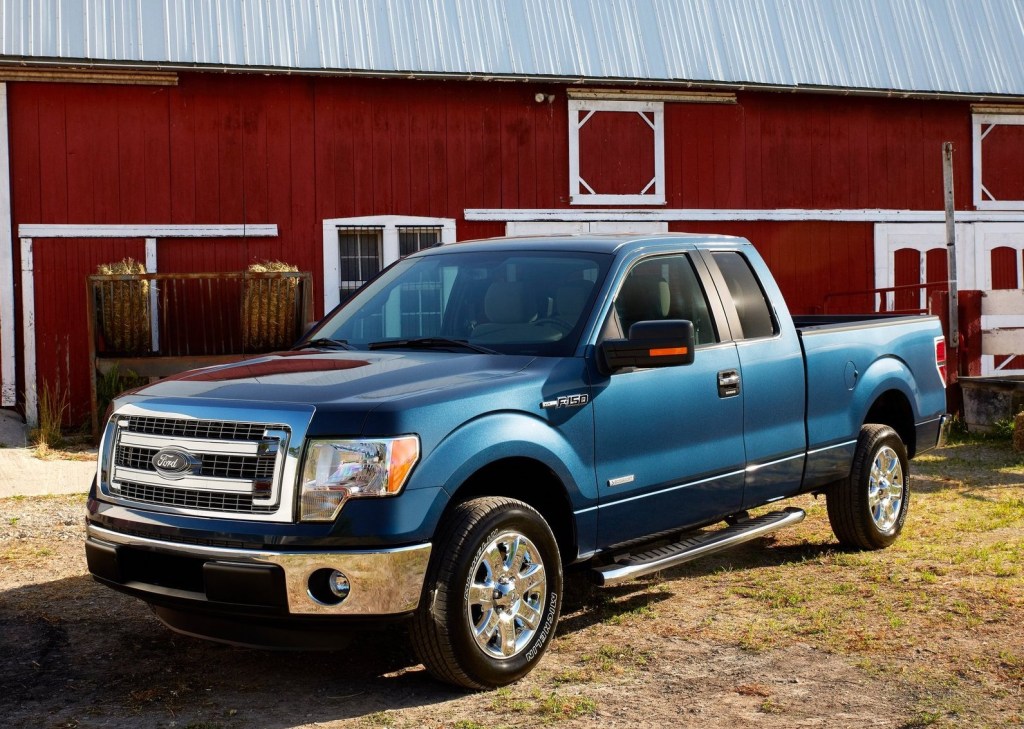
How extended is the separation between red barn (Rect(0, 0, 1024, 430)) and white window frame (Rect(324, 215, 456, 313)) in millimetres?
33

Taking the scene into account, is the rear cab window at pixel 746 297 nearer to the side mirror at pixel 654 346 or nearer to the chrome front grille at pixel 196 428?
the side mirror at pixel 654 346

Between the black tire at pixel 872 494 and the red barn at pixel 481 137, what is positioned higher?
the red barn at pixel 481 137

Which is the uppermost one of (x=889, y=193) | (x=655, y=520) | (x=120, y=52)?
(x=120, y=52)

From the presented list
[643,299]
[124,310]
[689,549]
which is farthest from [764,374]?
[124,310]

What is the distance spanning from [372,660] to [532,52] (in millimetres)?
11253

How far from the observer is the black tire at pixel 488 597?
443 centimetres

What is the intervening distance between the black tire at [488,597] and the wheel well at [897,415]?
3.30m

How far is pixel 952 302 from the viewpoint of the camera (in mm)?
Result: 12633

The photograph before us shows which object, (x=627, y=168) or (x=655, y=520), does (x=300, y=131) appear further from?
(x=655, y=520)

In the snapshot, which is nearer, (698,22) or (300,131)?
(300,131)

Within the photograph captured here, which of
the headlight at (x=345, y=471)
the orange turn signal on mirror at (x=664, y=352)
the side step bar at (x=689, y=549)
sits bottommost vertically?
the side step bar at (x=689, y=549)

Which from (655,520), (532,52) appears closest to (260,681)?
(655,520)

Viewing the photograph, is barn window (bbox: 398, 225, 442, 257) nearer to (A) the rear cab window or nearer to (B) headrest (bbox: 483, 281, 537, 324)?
(A) the rear cab window

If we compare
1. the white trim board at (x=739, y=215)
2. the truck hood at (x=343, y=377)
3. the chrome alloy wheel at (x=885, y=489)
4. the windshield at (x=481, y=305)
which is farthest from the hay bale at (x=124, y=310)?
the chrome alloy wheel at (x=885, y=489)
